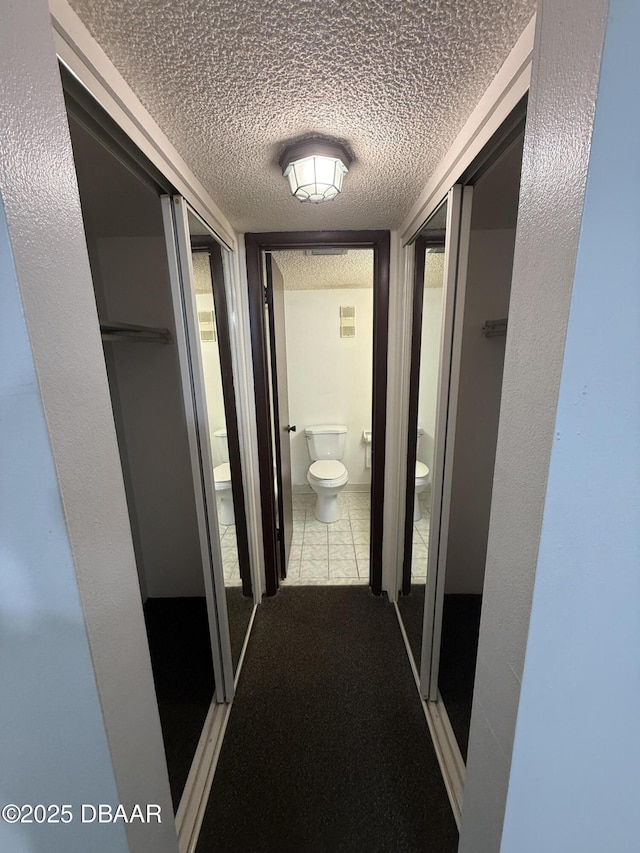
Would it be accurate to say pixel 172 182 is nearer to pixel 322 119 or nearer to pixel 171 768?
pixel 322 119

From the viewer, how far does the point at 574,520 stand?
50 cm

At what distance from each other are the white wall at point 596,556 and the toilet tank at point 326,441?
9.38 ft

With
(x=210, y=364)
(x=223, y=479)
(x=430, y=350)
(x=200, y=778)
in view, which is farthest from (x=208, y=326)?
(x=200, y=778)

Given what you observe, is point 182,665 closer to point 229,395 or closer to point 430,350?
point 229,395

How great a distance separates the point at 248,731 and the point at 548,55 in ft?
7.27

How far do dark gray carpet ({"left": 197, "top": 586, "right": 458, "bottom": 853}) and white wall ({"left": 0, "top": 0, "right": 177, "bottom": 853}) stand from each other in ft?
2.43

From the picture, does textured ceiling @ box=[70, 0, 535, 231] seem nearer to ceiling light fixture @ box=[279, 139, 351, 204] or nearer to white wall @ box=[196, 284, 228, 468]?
ceiling light fixture @ box=[279, 139, 351, 204]

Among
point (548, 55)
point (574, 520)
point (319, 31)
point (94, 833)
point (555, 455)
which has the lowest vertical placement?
point (94, 833)

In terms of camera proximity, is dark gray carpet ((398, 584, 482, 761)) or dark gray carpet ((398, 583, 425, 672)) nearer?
dark gray carpet ((398, 584, 482, 761))

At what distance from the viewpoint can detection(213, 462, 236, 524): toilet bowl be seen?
1.84m

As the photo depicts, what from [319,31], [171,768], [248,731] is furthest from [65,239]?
[248,731]

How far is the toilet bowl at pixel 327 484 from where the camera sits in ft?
9.64

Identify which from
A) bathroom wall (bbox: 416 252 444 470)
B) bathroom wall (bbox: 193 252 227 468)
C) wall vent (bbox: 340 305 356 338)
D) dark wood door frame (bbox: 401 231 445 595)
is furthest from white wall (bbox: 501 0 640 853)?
wall vent (bbox: 340 305 356 338)

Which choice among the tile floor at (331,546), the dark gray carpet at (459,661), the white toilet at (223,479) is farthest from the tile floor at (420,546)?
the white toilet at (223,479)
